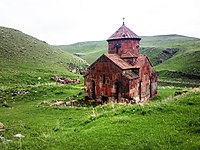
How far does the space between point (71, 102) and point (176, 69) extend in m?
58.9

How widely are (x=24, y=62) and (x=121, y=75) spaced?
36.4 m

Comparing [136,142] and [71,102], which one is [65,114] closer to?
[71,102]

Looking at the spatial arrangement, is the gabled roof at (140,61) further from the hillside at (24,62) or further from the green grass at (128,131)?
the hillside at (24,62)

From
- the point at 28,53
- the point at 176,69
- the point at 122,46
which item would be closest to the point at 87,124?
the point at 122,46

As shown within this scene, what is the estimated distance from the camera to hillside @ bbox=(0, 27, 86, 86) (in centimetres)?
4462

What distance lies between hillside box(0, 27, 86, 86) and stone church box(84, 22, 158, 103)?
17.1 m

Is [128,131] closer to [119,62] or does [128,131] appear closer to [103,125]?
[103,125]

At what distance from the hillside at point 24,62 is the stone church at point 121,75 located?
17051mm

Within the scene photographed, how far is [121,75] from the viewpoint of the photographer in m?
27.3

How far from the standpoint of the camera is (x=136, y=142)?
424 inches

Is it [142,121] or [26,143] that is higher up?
[142,121]

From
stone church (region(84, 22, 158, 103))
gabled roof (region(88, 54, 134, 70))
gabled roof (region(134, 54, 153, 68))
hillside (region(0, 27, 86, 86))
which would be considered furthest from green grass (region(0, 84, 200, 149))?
hillside (region(0, 27, 86, 86))

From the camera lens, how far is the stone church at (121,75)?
27.4 m

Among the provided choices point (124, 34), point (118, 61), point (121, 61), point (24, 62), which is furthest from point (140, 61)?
point (24, 62)
